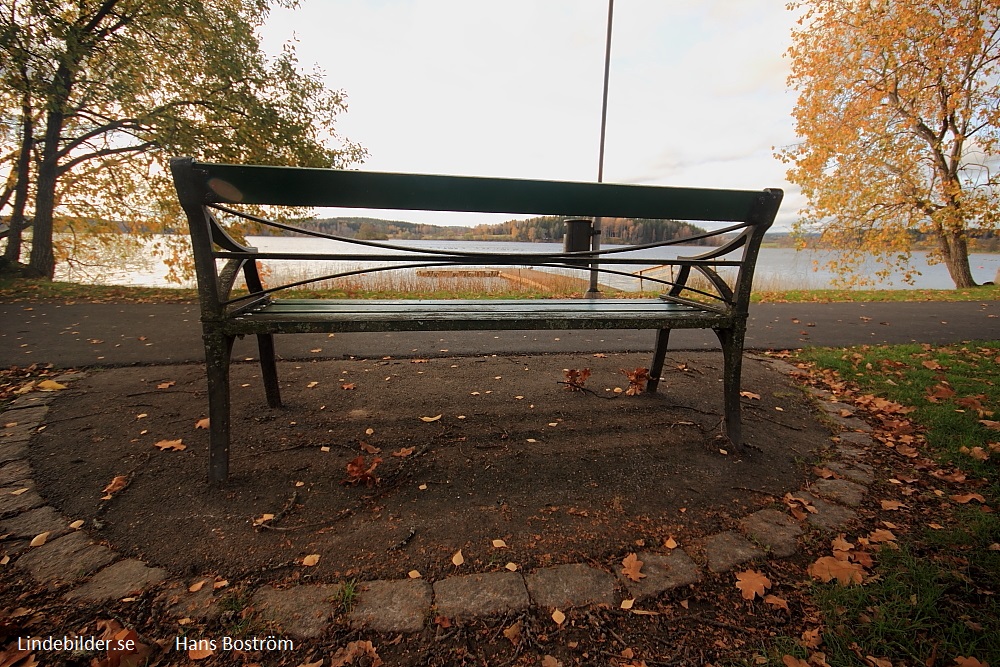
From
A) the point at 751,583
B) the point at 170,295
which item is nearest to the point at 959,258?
the point at 751,583

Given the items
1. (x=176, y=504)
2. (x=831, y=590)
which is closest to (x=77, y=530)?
(x=176, y=504)

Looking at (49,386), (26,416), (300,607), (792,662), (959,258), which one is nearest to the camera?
(792,662)

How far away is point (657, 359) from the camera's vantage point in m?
3.14

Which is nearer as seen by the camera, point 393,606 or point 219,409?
point 393,606

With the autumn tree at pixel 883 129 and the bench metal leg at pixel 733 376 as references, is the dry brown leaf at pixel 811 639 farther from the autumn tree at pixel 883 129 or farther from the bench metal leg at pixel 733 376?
the autumn tree at pixel 883 129

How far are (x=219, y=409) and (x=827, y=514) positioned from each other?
2625 millimetres

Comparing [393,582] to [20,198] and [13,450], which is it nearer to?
[13,450]

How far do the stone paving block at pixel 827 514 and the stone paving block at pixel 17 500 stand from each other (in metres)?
3.13

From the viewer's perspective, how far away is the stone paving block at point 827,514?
183cm

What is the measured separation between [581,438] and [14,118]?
1298cm

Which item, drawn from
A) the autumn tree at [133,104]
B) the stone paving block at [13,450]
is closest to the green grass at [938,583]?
the stone paving block at [13,450]

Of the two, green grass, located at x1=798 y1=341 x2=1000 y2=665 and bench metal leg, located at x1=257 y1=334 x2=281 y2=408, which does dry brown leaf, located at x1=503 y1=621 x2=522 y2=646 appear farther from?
bench metal leg, located at x1=257 y1=334 x2=281 y2=408

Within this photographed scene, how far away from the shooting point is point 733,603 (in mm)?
1422

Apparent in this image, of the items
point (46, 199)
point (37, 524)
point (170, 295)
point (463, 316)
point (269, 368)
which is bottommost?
point (170, 295)
